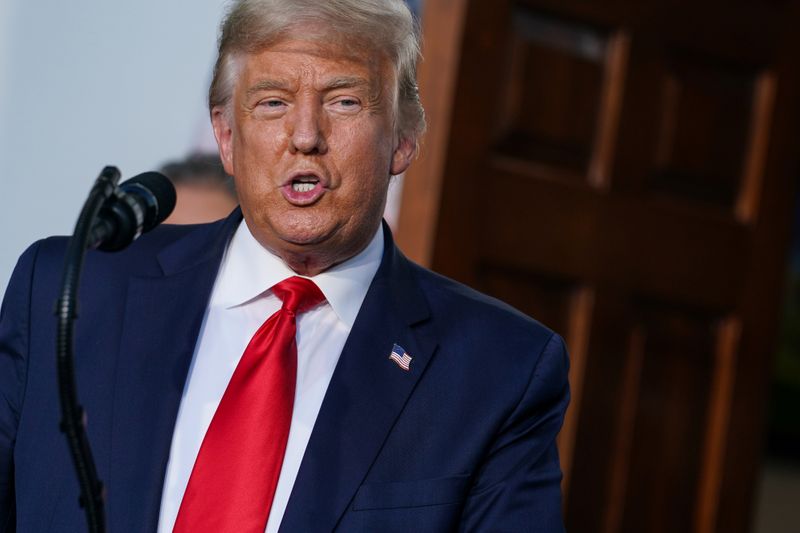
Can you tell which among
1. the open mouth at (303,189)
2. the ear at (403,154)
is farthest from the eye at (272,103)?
the ear at (403,154)

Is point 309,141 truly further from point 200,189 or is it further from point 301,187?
point 200,189

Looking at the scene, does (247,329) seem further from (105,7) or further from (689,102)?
(689,102)

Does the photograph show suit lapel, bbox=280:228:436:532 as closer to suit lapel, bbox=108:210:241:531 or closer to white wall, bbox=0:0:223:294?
suit lapel, bbox=108:210:241:531

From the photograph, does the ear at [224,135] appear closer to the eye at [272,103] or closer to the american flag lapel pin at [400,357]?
the eye at [272,103]

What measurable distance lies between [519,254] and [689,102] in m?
0.60

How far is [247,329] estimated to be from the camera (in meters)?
A: 1.73

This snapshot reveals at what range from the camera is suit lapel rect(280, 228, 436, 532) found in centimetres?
159

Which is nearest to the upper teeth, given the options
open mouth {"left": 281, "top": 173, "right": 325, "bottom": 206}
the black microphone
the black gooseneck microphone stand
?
open mouth {"left": 281, "top": 173, "right": 325, "bottom": 206}

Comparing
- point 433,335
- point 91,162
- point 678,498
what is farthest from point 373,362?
point 678,498

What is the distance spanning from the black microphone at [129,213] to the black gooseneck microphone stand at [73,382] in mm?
33

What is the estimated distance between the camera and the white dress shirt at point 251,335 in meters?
1.62

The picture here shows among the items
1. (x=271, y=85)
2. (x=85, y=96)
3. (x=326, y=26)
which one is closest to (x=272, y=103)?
(x=271, y=85)

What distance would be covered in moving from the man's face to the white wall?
90cm

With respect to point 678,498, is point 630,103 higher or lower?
higher
